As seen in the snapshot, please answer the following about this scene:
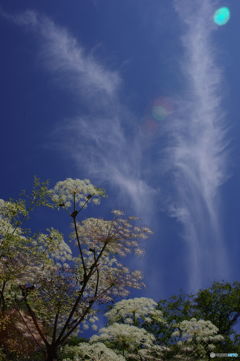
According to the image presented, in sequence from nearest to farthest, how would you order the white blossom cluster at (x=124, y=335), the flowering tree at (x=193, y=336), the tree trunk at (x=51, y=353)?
the tree trunk at (x=51, y=353) < the white blossom cluster at (x=124, y=335) < the flowering tree at (x=193, y=336)

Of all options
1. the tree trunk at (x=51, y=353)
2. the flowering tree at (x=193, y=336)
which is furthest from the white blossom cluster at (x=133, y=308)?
the tree trunk at (x=51, y=353)

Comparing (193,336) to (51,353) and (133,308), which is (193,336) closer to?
(133,308)

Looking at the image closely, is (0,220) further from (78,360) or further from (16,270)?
(78,360)

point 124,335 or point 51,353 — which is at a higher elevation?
point 124,335

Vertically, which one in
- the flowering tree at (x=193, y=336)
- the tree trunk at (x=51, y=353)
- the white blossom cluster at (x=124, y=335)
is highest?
the flowering tree at (x=193, y=336)

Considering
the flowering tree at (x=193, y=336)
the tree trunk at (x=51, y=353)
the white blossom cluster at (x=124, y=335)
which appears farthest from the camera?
the flowering tree at (x=193, y=336)

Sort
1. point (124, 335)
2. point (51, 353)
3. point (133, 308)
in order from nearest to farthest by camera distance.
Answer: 1. point (51, 353)
2. point (124, 335)
3. point (133, 308)

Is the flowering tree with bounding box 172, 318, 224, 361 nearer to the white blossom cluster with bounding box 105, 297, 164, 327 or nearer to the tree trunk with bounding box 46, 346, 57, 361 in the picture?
the white blossom cluster with bounding box 105, 297, 164, 327

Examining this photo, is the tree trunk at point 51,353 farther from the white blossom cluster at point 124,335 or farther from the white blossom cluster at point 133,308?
the white blossom cluster at point 133,308

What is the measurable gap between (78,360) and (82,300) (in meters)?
2.36

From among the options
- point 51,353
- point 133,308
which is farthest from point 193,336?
point 51,353

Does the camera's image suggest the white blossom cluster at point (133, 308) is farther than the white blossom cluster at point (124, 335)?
Yes

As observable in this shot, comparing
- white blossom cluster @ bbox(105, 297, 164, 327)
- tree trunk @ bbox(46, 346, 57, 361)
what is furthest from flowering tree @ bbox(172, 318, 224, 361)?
tree trunk @ bbox(46, 346, 57, 361)

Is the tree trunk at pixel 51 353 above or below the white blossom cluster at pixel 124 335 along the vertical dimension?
below
